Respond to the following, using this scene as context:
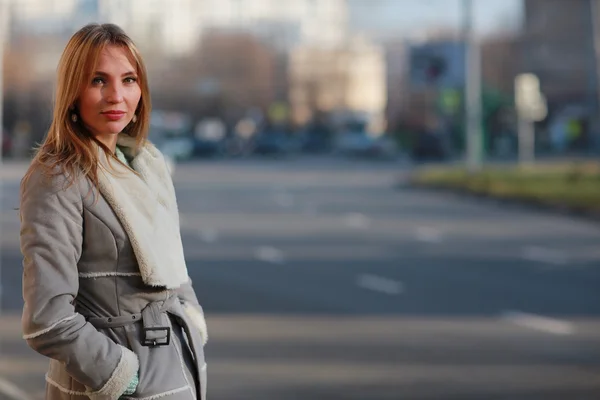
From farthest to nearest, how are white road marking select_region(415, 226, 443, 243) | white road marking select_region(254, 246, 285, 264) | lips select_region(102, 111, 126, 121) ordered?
white road marking select_region(415, 226, 443, 243) < white road marking select_region(254, 246, 285, 264) < lips select_region(102, 111, 126, 121)

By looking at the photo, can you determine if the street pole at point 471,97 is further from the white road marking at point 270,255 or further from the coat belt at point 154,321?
the coat belt at point 154,321

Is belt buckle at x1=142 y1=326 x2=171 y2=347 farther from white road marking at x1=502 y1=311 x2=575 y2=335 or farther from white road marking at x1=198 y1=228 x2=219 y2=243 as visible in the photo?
white road marking at x1=198 y1=228 x2=219 y2=243

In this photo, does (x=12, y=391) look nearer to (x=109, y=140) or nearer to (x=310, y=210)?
(x=109, y=140)

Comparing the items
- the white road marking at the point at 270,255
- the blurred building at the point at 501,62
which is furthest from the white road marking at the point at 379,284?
the blurred building at the point at 501,62

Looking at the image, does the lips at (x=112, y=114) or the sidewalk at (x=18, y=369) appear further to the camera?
the sidewalk at (x=18, y=369)

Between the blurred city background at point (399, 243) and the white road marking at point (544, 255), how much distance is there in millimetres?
50

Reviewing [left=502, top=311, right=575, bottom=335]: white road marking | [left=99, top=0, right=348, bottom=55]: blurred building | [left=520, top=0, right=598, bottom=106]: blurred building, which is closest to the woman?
[left=502, top=311, right=575, bottom=335]: white road marking

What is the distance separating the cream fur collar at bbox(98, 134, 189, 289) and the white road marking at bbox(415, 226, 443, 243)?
19.2m

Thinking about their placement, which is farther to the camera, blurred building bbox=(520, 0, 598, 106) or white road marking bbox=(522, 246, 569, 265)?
blurred building bbox=(520, 0, 598, 106)

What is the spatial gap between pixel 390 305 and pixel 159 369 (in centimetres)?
1086

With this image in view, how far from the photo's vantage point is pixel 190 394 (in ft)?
11.1

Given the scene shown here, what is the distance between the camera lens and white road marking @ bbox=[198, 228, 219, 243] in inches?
934

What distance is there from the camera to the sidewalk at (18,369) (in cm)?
883

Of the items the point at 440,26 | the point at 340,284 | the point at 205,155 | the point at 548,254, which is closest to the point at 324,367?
the point at 340,284
